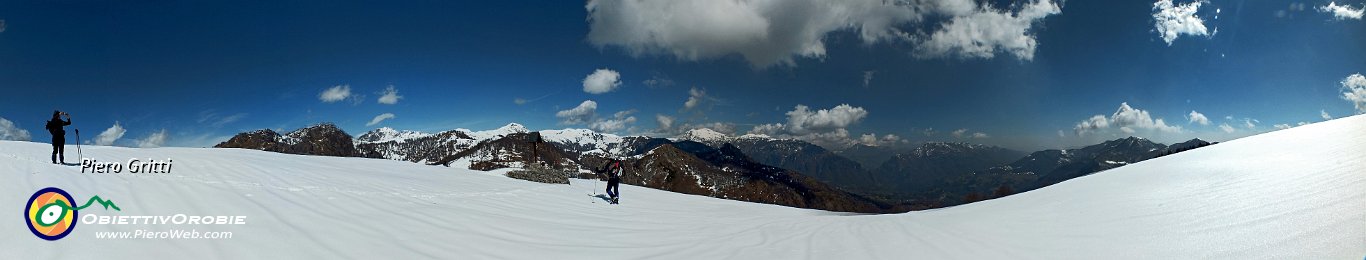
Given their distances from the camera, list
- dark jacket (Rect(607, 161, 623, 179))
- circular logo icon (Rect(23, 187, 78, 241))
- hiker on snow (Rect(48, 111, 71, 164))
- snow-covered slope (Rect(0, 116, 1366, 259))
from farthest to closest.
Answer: dark jacket (Rect(607, 161, 623, 179)) → hiker on snow (Rect(48, 111, 71, 164)) → circular logo icon (Rect(23, 187, 78, 241)) → snow-covered slope (Rect(0, 116, 1366, 259))

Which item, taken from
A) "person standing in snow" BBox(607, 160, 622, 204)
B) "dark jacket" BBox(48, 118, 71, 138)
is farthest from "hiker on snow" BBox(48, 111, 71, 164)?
"person standing in snow" BBox(607, 160, 622, 204)

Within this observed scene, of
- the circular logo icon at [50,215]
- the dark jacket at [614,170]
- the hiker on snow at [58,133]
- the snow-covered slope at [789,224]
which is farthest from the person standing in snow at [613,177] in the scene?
the hiker on snow at [58,133]

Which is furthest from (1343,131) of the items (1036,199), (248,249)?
(248,249)

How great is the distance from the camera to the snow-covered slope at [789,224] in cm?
461

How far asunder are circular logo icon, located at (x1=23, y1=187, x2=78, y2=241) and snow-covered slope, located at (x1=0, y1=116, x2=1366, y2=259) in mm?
122

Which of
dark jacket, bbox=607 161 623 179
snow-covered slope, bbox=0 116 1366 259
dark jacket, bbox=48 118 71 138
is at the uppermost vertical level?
dark jacket, bbox=48 118 71 138

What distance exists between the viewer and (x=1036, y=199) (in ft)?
31.2

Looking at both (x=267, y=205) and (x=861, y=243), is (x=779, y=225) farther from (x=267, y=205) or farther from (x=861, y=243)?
(x=267, y=205)

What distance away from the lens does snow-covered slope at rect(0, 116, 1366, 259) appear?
4605 mm

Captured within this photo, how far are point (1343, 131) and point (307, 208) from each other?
18.0 m

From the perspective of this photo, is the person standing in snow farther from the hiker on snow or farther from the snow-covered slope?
the hiker on snow

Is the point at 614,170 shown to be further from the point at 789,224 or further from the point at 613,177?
the point at 789,224

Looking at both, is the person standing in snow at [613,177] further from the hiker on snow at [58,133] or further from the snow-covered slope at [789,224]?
the hiker on snow at [58,133]

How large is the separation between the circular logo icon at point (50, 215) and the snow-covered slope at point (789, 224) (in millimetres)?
122
